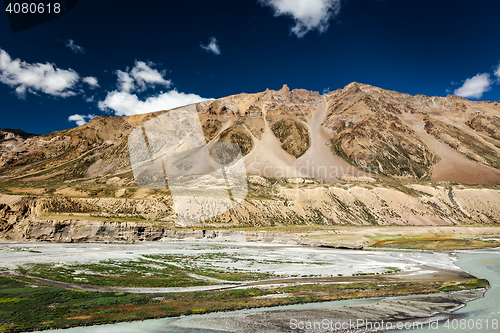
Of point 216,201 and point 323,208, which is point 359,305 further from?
point 323,208

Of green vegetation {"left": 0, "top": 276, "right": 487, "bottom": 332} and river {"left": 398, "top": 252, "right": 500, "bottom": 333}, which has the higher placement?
green vegetation {"left": 0, "top": 276, "right": 487, "bottom": 332}

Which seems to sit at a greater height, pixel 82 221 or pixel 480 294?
pixel 82 221

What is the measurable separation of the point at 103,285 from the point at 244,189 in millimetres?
102555

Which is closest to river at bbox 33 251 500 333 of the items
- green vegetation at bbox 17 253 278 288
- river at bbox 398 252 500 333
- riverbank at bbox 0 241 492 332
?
river at bbox 398 252 500 333

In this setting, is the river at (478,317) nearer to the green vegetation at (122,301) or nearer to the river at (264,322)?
the river at (264,322)

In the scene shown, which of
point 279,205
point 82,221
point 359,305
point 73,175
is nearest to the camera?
point 359,305

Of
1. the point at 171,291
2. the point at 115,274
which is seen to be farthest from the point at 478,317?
the point at 115,274

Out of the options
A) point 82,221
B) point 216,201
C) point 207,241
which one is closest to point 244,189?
point 216,201

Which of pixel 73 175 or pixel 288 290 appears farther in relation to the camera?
pixel 73 175

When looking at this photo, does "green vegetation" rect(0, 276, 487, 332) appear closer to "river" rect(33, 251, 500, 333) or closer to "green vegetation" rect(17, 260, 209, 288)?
"river" rect(33, 251, 500, 333)

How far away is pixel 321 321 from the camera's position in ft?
45.8

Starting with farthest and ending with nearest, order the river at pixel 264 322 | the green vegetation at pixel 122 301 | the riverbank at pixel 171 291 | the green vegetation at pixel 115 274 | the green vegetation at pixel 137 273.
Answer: the green vegetation at pixel 137 273 → the green vegetation at pixel 115 274 → the riverbank at pixel 171 291 → the green vegetation at pixel 122 301 → the river at pixel 264 322

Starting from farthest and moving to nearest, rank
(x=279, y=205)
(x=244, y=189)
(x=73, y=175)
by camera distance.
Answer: (x=73, y=175) → (x=244, y=189) → (x=279, y=205)

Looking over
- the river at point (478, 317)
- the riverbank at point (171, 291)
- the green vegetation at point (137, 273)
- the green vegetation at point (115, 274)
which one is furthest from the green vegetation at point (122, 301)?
the river at point (478, 317)
